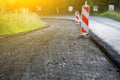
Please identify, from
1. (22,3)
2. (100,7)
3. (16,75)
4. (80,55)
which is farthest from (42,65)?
(22,3)

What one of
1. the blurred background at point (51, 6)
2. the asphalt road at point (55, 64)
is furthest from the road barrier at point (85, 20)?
the blurred background at point (51, 6)

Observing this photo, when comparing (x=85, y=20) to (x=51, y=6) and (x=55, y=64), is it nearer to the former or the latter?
(x=55, y=64)

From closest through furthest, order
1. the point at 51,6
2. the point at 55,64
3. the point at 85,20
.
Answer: the point at 55,64 → the point at 85,20 → the point at 51,6

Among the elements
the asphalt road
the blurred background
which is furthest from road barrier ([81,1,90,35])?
the blurred background

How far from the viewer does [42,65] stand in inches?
303

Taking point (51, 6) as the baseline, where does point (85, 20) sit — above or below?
above

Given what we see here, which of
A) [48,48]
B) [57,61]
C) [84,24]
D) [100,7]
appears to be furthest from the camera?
[100,7]

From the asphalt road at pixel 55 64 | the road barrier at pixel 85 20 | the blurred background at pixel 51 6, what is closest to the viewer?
the asphalt road at pixel 55 64

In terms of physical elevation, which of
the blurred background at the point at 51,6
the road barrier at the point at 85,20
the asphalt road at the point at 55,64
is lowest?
the blurred background at the point at 51,6

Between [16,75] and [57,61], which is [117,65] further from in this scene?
[16,75]

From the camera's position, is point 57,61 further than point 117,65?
Yes

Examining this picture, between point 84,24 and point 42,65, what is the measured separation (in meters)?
7.16

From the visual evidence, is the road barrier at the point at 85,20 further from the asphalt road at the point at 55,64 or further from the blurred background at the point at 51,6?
the blurred background at the point at 51,6

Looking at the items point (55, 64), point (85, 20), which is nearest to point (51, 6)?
point (85, 20)
